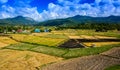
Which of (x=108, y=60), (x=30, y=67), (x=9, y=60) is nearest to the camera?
(x=30, y=67)

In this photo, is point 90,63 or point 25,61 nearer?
point 90,63

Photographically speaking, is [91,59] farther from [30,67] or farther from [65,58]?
[30,67]

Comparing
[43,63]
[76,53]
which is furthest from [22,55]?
[76,53]

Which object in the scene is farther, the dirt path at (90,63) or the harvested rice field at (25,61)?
the harvested rice field at (25,61)

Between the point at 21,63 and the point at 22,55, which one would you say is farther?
the point at 22,55

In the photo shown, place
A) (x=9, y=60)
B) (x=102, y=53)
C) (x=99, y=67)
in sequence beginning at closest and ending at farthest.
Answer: (x=99, y=67) < (x=9, y=60) < (x=102, y=53)

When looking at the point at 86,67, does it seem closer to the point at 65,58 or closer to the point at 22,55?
the point at 65,58

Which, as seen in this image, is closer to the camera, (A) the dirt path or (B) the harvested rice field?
(A) the dirt path

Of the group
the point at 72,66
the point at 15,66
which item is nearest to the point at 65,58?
the point at 72,66
